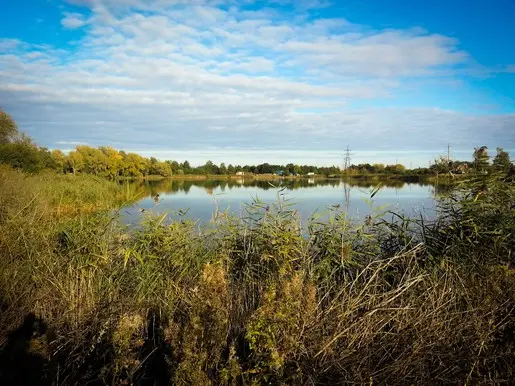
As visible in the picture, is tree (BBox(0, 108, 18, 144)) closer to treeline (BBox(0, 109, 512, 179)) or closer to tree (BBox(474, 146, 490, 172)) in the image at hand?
treeline (BBox(0, 109, 512, 179))

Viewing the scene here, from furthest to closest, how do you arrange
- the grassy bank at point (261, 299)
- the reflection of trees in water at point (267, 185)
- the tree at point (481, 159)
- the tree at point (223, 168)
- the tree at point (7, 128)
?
the tree at point (223, 168), the tree at point (7, 128), the reflection of trees in water at point (267, 185), the tree at point (481, 159), the grassy bank at point (261, 299)

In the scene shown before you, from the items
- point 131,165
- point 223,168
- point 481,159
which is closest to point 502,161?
point 481,159

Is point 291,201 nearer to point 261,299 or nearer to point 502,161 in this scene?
point 502,161

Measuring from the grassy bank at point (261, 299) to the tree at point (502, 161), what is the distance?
10.9 inches

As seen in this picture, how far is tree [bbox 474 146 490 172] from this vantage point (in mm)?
6379

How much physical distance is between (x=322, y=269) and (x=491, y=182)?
10.5 ft

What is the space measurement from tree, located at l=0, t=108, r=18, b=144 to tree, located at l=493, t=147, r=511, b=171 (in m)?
45.8

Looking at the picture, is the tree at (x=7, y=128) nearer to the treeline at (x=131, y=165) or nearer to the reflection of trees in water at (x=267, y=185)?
the treeline at (x=131, y=165)

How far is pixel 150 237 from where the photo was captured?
600 centimetres

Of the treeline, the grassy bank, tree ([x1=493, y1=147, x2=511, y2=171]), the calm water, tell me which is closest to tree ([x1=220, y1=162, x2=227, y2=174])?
the treeline

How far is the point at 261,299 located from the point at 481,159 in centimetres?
516

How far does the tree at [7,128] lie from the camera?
4144 cm

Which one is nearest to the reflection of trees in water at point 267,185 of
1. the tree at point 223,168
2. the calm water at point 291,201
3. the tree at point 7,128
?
the calm water at point 291,201

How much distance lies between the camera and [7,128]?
1668 inches
